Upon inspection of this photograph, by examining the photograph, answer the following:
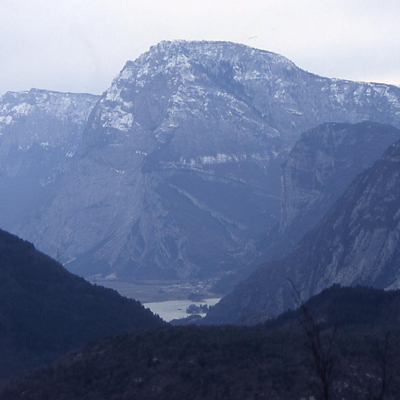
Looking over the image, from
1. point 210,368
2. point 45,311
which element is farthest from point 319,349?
point 45,311

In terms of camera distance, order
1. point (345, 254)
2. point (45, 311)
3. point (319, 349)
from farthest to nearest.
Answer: point (345, 254) → point (45, 311) → point (319, 349)

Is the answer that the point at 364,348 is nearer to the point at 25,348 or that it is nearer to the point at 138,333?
the point at 138,333

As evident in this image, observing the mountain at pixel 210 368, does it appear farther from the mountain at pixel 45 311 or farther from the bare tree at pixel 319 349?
the bare tree at pixel 319 349

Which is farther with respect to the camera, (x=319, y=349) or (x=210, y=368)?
(x=210, y=368)

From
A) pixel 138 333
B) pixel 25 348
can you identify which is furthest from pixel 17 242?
pixel 138 333

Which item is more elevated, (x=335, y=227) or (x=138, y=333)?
(x=335, y=227)

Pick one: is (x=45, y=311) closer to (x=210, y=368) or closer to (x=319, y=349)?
(x=210, y=368)
